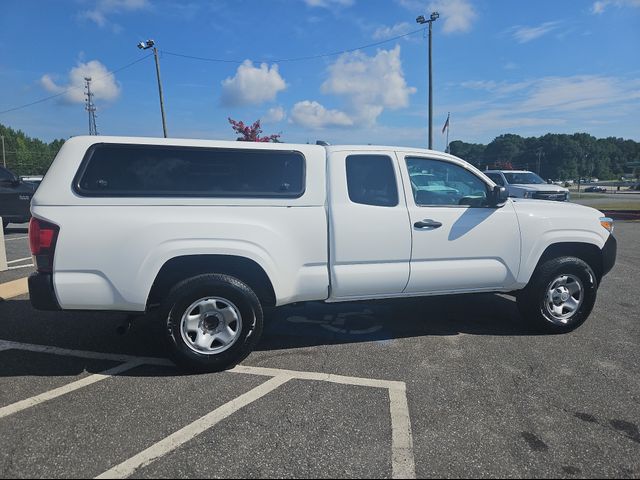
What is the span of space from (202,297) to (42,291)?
115 centimetres

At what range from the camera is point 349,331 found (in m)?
4.70

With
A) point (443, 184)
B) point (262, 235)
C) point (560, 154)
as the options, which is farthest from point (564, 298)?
point (560, 154)

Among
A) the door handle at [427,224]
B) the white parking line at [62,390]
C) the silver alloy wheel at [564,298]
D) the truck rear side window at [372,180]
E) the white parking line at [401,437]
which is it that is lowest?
the white parking line at [401,437]

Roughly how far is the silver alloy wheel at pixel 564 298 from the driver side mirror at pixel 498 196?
103 centimetres

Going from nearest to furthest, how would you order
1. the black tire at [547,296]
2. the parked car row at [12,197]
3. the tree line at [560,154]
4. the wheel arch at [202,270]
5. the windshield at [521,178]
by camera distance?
the wheel arch at [202,270]
the black tire at [547,296]
the parked car row at [12,197]
the windshield at [521,178]
the tree line at [560,154]

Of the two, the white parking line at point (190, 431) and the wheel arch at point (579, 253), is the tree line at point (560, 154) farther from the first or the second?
the white parking line at point (190, 431)

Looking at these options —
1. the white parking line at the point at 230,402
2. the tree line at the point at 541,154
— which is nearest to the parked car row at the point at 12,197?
the white parking line at the point at 230,402

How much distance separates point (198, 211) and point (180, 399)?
140cm

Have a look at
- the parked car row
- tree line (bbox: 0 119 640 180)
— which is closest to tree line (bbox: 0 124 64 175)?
tree line (bbox: 0 119 640 180)

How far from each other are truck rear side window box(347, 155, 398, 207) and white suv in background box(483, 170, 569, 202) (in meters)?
12.5

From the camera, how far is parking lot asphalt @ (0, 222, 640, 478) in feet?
8.43

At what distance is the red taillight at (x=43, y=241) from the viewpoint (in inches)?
131

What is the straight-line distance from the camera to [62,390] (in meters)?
3.40

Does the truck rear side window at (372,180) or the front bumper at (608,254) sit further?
the front bumper at (608,254)
